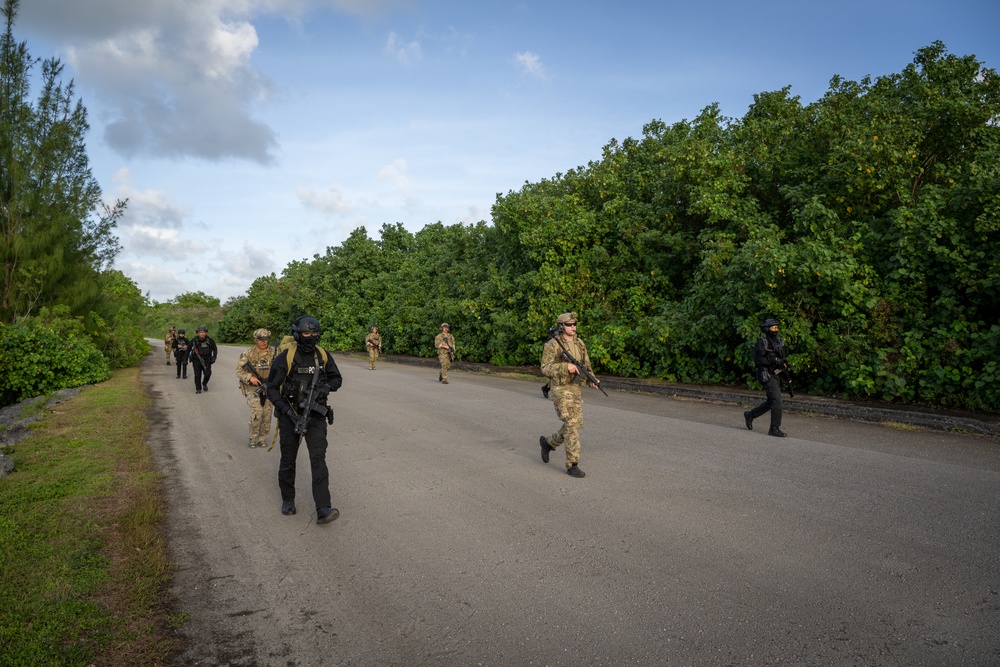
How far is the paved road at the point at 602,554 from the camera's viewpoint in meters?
3.59

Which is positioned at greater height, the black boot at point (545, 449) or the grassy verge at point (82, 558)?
the black boot at point (545, 449)

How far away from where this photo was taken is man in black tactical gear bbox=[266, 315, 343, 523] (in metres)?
5.94

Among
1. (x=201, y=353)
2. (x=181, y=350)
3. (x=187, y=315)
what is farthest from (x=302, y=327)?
(x=187, y=315)

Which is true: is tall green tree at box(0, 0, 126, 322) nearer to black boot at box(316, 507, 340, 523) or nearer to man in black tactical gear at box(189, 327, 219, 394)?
man in black tactical gear at box(189, 327, 219, 394)

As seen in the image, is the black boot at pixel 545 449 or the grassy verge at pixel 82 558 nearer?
the grassy verge at pixel 82 558

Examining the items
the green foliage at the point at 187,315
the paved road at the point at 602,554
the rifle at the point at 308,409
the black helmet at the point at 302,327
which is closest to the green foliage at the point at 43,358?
the paved road at the point at 602,554

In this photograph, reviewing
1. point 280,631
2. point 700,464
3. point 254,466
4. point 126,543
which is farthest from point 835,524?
point 254,466

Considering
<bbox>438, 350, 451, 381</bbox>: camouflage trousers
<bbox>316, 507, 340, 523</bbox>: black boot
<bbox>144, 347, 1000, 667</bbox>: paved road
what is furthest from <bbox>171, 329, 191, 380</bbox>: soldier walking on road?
<bbox>316, 507, 340, 523</bbox>: black boot

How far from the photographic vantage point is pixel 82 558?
482 centimetres

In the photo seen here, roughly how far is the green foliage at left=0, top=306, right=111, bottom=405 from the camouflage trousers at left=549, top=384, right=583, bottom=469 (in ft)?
46.8

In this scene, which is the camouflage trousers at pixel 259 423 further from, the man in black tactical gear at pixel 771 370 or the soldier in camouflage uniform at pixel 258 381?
the man in black tactical gear at pixel 771 370

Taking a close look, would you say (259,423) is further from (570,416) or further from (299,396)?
(570,416)

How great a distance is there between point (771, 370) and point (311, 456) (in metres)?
7.08

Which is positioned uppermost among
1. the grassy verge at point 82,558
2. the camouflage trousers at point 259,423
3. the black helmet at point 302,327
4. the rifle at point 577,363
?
the black helmet at point 302,327
